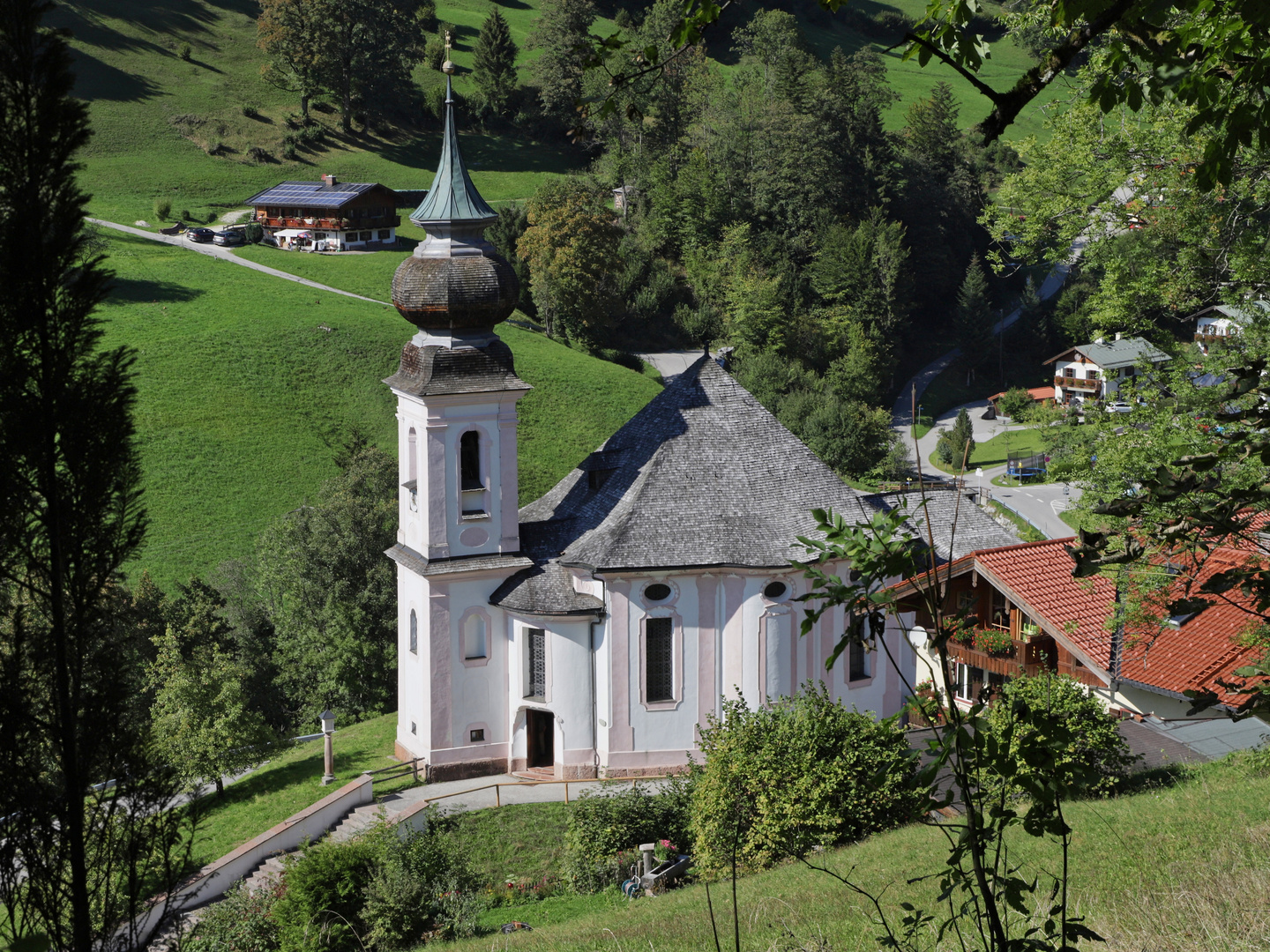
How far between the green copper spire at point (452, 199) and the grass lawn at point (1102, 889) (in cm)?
1438

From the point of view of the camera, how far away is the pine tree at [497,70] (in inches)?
3925

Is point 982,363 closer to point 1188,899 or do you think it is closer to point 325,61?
point 325,61

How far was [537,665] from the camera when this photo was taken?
2912 cm

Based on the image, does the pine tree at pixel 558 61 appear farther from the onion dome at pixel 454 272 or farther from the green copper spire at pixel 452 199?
the onion dome at pixel 454 272

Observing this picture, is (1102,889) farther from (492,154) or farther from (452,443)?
(492,154)

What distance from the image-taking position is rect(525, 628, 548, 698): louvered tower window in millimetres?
28891

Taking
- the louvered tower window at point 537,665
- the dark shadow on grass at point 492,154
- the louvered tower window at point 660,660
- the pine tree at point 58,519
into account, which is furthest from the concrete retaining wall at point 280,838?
the dark shadow on grass at point 492,154

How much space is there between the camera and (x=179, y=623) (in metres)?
38.6

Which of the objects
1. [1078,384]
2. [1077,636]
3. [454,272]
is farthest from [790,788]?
[1078,384]

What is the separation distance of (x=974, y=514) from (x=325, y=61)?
71.0 meters

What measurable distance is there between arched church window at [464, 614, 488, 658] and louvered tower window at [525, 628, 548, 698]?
103 cm

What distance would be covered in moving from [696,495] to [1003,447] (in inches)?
1819

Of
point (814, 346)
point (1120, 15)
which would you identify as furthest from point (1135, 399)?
point (814, 346)

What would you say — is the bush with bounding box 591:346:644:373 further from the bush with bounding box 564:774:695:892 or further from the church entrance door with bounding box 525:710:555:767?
the bush with bounding box 564:774:695:892
